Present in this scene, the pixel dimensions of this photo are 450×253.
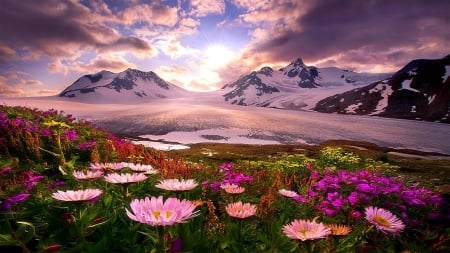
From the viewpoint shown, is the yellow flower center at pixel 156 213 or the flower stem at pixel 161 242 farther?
the yellow flower center at pixel 156 213

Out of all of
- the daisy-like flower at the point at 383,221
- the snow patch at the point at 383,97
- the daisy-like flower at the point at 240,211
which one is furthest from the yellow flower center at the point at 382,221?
the snow patch at the point at 383,97

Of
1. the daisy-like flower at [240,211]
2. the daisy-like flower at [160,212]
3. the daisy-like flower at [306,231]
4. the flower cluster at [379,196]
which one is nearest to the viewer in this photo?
the daisy-like flower at [160,212]

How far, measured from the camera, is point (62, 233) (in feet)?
7.74

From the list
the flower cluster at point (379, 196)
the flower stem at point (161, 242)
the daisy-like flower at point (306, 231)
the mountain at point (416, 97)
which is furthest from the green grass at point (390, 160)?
the mountain at point (416, 97)

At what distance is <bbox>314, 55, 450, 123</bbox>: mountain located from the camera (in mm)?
147250

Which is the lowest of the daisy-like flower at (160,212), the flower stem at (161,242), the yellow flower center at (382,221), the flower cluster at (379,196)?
the flower cluster at (379,196)

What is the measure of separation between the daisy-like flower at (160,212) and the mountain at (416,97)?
158 meters

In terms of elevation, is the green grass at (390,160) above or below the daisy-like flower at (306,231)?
below

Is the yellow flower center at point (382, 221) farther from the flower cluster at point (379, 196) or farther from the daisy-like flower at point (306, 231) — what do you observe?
the flower cluster at point (379, 196)

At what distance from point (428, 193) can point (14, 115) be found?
17.1m

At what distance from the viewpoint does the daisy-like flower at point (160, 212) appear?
1.51m

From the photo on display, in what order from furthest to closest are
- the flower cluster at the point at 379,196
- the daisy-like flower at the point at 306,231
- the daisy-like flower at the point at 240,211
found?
the flower cluster at the point at 379,196 → the daisy-like flower at the point at 240,211 → the daisy-like flower at the point at 306,231

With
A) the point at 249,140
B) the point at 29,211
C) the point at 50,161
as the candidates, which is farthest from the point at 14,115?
the point at 249,140

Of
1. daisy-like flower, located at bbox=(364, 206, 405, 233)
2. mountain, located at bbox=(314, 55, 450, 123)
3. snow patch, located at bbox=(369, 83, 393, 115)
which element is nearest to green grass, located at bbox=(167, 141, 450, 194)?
daisy-like flower, located at bbox=(364, 206, 405, 233)
